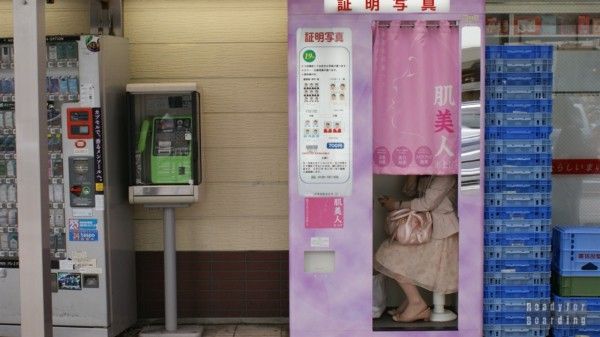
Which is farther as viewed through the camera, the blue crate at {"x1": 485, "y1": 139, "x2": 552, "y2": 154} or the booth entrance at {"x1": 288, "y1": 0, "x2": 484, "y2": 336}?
the blue crate at {"x1": 485, "y1": 139, "x2": 552, "y2": 154}

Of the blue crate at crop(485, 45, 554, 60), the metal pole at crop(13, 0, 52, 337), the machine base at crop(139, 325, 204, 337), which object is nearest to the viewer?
the metal pole at crop(13, 0, 52, 337)

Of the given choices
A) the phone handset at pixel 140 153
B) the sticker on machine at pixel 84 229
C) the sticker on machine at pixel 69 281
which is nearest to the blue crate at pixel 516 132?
the phone handset at pixel 140 153

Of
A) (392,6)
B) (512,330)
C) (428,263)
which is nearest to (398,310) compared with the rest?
(428,263)

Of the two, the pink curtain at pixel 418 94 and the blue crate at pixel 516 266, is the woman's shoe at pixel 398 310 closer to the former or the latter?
the blue crate at pixel 516 266

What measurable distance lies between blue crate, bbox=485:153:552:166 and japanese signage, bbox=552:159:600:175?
2.89 ft

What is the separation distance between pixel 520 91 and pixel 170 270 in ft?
9.86

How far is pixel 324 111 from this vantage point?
5.06 meters

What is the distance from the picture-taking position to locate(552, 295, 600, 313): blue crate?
5.23 metres

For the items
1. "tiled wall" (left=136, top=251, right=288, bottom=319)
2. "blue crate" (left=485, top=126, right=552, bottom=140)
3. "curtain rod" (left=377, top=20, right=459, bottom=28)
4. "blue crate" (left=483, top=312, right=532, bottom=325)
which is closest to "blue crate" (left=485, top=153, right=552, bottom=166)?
"blue crate" (left=485, top=126, right=552, bottom=140)

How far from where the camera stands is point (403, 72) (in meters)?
5.09

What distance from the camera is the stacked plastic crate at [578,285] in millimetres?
5230

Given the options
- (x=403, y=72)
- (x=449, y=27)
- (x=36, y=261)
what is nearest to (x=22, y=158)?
(x=36, y=261)

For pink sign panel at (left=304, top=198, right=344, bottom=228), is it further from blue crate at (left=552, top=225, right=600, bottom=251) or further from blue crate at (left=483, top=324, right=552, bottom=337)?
blue crate at (left=552, top=225, right=600, bottom=251)

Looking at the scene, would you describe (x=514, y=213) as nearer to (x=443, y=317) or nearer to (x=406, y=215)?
(x=406, y=215)
